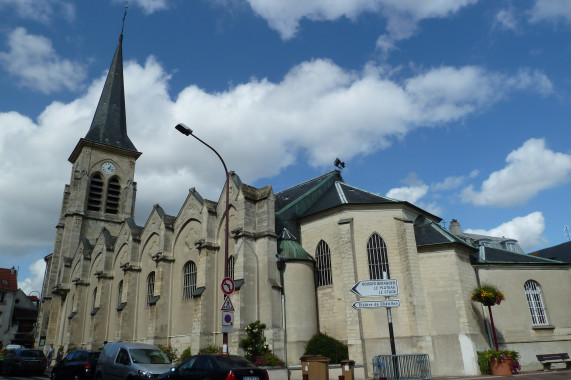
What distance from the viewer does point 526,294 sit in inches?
906

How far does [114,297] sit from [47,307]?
510 inches

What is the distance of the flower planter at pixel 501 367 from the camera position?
1852cm

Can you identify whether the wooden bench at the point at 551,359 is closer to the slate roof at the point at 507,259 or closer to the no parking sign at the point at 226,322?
the slate roof at the point at 507,259

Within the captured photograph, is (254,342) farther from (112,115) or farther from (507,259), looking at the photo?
(112,115)

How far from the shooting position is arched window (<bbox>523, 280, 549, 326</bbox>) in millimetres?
22672

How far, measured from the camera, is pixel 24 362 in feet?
68.8

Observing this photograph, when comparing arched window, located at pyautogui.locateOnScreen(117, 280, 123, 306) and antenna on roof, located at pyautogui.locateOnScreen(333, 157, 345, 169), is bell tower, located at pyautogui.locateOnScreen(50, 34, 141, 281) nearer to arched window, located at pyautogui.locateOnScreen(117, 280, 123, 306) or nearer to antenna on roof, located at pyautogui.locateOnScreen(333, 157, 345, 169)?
arched window, located at pyautogui.locateOnScreen(117, 280, 123, 306)

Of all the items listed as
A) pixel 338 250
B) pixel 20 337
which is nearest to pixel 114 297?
pixel 338 250

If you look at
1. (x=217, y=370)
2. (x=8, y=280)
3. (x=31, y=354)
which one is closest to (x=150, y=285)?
(x=31, y=354)

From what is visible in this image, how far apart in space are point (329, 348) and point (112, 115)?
39.4 meters

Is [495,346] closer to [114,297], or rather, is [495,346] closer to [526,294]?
[526,294]

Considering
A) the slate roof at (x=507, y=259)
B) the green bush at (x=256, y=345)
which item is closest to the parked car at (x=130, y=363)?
the green bush at (x=256, y=345)

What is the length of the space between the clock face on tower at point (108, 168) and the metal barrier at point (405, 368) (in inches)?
1589

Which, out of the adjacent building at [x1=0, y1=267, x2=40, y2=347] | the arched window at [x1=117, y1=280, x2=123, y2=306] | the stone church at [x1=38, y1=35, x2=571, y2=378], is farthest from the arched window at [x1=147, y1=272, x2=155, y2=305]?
the adjacent building at [x1=0, y1=267, x2=40, y2=347]
